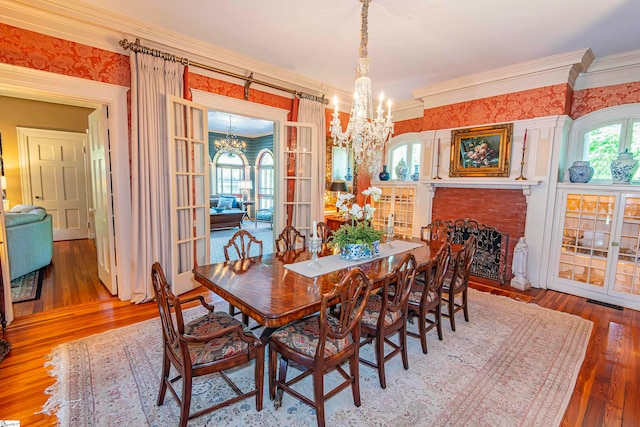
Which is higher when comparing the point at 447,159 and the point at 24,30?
the point at 24,30

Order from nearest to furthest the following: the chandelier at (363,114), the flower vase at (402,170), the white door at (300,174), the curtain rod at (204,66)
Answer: the chandelier at (363,114)
the curtain rod at (204,66)
the white door at (300,174)
the flower vase at (402,170)

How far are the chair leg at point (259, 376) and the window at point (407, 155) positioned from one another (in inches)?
179

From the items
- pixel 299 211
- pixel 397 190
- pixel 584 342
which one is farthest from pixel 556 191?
pixel 299 211

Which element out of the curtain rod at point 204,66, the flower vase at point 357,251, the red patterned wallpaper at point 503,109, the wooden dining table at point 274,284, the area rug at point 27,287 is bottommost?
the area rug at point 27,287

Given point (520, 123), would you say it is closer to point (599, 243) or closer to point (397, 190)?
point (599, 243)

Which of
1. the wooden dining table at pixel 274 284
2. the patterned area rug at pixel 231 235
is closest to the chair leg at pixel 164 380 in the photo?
the wooden dining table at pixel 274 284

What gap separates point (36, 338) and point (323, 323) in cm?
274

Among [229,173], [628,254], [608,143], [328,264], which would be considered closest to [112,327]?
[328,264]

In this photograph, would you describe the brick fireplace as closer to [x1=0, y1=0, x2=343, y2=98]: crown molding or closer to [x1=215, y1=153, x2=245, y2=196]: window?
[x1=0, y1=0, x2=343, y2=98]: crown molding

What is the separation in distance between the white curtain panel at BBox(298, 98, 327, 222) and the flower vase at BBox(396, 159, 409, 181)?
1525 mm

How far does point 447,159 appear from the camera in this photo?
15.4ft

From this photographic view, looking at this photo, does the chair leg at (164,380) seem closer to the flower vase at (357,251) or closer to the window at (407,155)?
the flower vase at (357,251)

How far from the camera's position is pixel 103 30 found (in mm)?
2893

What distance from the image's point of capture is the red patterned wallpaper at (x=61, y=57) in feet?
8.52
